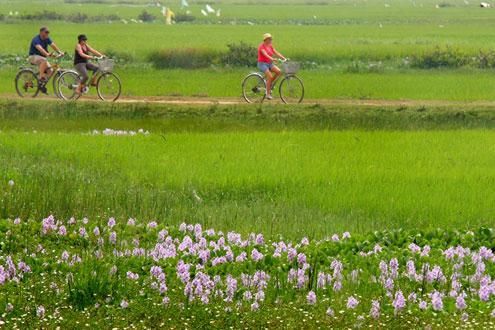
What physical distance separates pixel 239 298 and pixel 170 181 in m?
5.30

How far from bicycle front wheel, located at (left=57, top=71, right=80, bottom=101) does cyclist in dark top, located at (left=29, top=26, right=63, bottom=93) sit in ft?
1.59

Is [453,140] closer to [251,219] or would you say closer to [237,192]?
[237,192]

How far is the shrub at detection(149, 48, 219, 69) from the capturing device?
31219mm

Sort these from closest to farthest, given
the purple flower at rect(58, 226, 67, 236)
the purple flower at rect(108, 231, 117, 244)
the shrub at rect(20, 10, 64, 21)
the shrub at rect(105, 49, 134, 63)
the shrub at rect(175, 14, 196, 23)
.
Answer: the purple flower at rect(108, 231, 117, 244)
the purple flower at rect(58, 226, 67, 236)
the shrub at rect(105, 49, 134, 63)
the shrub at rect(20, 10, 64, 21)
the shrub at rect(175, 14, 196, 23)

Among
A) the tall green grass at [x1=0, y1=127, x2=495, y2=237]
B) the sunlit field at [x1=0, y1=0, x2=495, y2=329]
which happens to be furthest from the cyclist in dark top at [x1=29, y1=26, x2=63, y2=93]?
the tall green grass at [x1=0, y1=127, x2=495, y2=237]

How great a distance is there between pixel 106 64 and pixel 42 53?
1.36m

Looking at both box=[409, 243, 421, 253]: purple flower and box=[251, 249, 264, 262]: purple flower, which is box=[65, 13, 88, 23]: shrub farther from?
box=[251, 249, 264, 262]: purple flower

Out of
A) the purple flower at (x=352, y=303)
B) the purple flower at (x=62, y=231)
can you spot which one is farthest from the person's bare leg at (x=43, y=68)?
the purple flower at (x=352, y=303)

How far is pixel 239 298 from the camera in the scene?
7863mm

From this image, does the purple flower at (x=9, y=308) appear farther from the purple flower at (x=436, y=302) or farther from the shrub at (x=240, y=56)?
the shrub at (x=240, y=56)

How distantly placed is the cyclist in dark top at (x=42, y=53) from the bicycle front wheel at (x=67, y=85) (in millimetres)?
483

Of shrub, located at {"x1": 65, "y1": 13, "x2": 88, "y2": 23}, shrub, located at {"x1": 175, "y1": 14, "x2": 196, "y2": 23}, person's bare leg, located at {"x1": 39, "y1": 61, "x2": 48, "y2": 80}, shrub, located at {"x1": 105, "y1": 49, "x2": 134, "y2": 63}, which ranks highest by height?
person's bare leg, located at {"x1": 39, "y1": 61, "x2": 48, "y2": 80}

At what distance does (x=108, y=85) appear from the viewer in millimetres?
20875

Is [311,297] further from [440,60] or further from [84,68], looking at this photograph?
[440,60]
